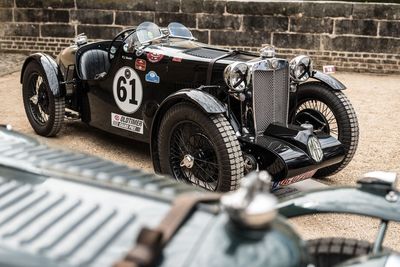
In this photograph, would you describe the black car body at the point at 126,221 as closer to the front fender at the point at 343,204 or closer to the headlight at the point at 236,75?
the front fender at the point at 343,204

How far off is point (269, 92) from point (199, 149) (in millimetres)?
843

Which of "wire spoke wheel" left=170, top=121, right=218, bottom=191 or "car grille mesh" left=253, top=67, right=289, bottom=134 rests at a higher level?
"car grille mesh" left=253, top=67, right=289, bottom=134

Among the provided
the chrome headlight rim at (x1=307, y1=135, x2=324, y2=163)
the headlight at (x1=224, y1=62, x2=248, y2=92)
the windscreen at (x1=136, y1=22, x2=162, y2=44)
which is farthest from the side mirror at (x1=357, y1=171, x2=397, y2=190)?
the windscreen at (x1=136, y1=22, x2=162, y2=44)

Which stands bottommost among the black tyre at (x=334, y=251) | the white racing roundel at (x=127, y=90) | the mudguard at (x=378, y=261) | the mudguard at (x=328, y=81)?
the black tyre at (x=334, y=251)

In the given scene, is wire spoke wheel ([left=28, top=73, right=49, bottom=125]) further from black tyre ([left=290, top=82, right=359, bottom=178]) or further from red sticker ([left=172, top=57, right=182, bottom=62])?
Result: black tyre ([left=290, top=82, right=359, bottom=178])

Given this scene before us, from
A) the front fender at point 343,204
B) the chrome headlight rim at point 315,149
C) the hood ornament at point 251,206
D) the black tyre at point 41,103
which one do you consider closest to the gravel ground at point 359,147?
the black tyre at point 41,103

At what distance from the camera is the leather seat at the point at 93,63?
20.9ft

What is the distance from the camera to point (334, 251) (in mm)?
2564

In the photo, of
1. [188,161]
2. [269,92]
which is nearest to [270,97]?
[269,92]

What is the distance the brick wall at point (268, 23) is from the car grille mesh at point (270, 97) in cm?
627

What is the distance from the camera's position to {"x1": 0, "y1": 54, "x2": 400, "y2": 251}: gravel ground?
438 centimetres

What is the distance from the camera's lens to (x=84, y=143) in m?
6.48

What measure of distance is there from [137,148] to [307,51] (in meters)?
6.01

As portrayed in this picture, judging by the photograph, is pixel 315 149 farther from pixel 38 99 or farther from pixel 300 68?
pixel 38 99
